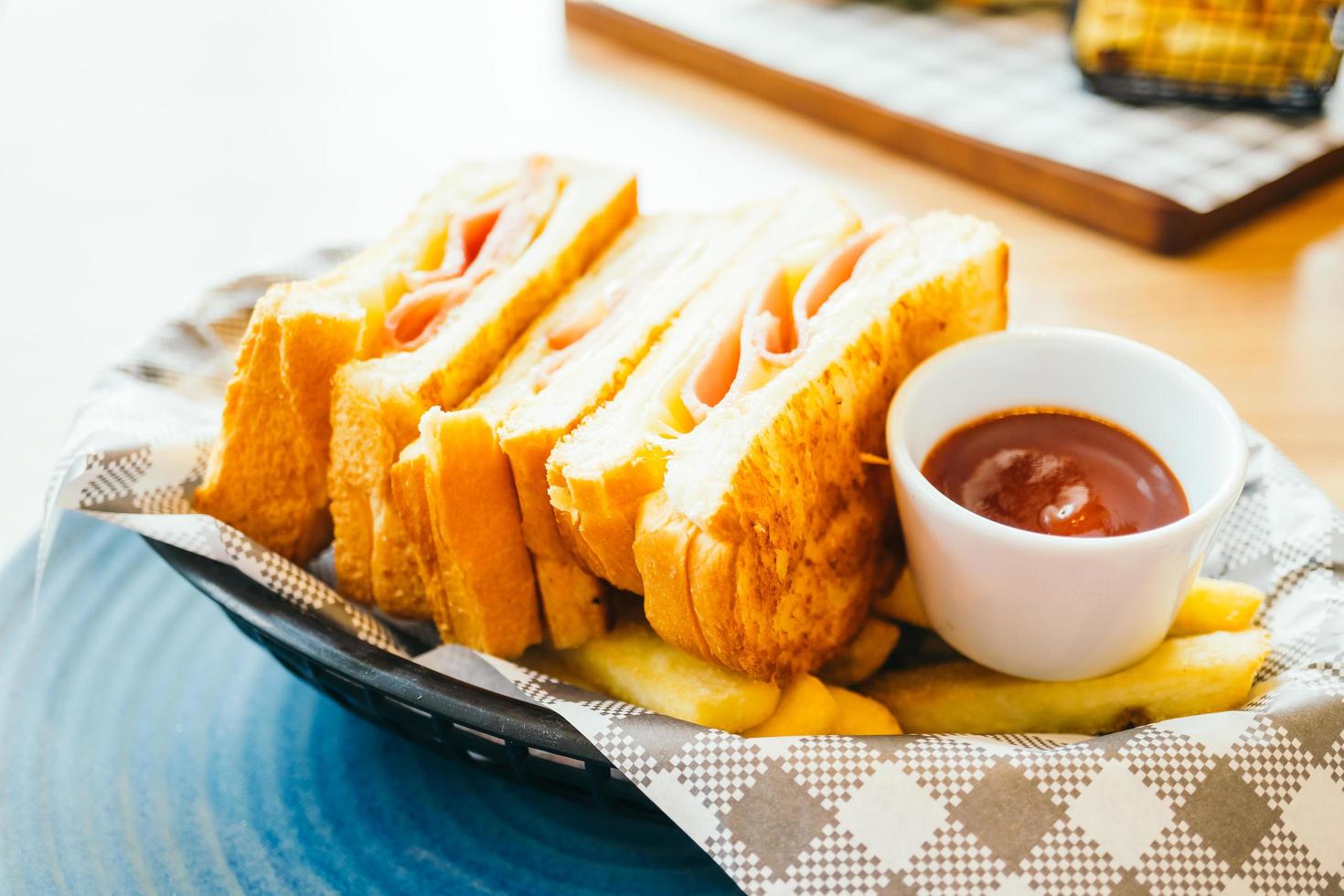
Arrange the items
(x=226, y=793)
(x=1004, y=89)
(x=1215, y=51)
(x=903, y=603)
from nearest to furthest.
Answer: (x=226, y=793) < (x=903, y=603) < (x=1215, y=51) < (x=1004, y=89)

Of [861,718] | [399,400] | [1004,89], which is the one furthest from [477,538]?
[1004,89]

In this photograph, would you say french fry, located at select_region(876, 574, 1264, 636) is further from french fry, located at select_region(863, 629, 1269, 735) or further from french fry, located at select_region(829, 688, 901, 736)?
french fry, located at select_region(829, 688, 901, 736)

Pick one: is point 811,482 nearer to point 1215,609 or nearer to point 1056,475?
point 1056,475

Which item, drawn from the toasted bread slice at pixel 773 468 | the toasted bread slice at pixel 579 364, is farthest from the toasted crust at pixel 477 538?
the toasted bread slice at pixel 773 468

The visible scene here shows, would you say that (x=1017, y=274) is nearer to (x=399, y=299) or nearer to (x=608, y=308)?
(x=608, y=308)

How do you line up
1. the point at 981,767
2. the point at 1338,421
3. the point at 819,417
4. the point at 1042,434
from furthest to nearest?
the point at 1338,421 → the point at 1042,434 → the point at 819,417 → the point at 981,767

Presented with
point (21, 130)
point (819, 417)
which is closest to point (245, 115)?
point (21, 130)

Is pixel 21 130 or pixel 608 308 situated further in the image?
pixel 21 130
